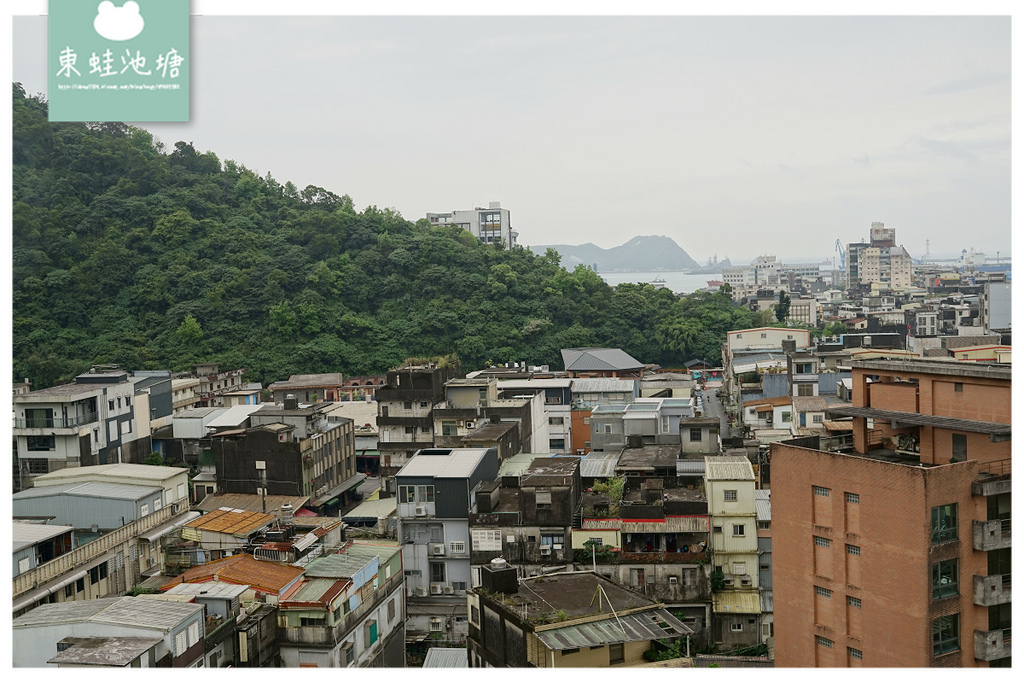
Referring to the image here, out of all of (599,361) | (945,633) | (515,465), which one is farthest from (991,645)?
(599,361)

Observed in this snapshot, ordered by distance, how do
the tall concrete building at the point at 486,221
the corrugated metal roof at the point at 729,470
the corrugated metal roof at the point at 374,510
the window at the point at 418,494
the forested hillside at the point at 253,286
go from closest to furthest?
the corrugated metal roof at the point at 729,470
the window at the point at 418,494
the corrugated metal roof at the point at 374,510
the forested hillside at the point at 253,286
the tall concrete building at the point at 486,221

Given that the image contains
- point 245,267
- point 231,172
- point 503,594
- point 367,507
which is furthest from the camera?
point 231,172

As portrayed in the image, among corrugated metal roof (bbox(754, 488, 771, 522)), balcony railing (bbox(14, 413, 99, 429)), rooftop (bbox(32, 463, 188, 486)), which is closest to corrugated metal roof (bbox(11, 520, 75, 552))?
rooftop (bbox(32, 463, 188, 486))

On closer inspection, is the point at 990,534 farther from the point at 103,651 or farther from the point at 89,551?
the point at 89,551

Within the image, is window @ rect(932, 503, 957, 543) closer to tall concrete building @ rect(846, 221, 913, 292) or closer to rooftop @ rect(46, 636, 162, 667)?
rooftop @ rect(46, 636, 162, 667)

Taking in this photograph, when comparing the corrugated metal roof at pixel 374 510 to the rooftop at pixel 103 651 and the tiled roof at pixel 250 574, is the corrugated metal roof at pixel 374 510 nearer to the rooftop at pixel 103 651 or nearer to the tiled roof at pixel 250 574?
the tiled roof at pixel 250 574

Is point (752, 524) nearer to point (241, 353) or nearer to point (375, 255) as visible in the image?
point (241, 353)

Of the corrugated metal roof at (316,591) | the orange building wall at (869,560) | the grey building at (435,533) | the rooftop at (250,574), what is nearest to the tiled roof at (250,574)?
the rooftop at (250,574)
